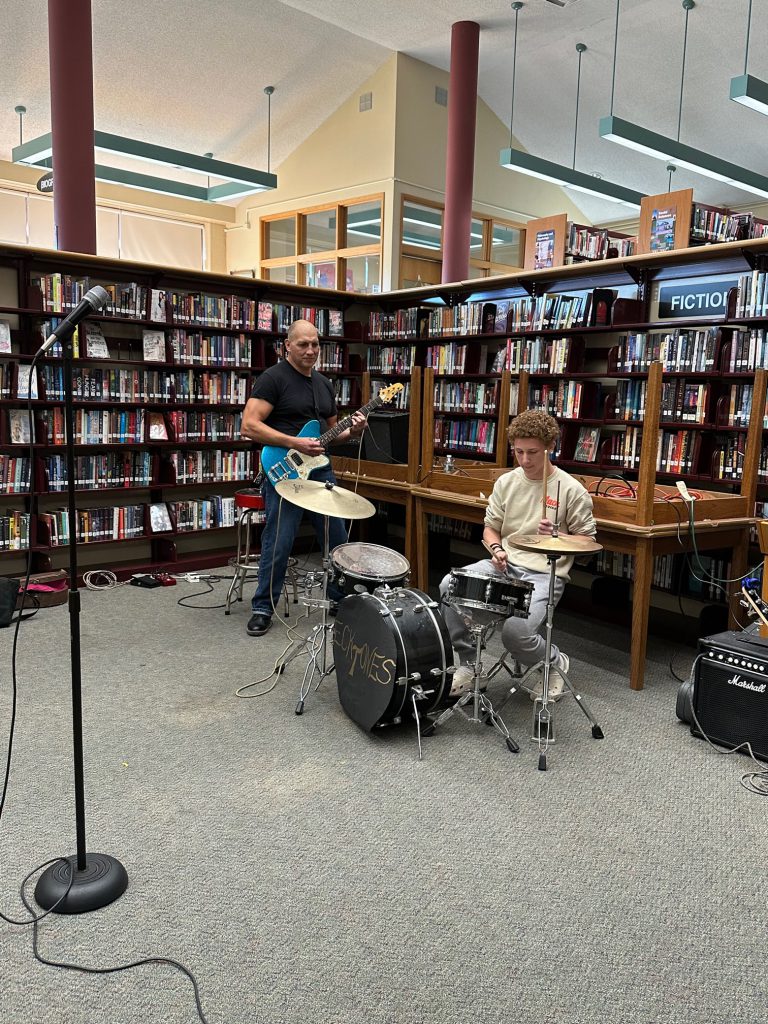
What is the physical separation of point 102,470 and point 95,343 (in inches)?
33.4

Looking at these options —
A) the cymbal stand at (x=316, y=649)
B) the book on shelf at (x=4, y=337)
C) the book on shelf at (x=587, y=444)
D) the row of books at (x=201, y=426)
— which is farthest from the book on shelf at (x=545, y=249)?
the book on shelf at (x=4, y=337)

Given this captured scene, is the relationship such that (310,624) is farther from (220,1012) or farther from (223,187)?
(223,187)

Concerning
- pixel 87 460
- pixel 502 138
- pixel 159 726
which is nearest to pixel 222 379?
pixel 87 460

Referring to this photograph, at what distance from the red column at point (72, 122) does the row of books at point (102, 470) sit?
69.5 inches

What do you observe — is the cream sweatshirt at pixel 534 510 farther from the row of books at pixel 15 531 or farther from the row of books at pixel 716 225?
the row of books at pixel 15 531

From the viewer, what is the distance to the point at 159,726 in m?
3.04

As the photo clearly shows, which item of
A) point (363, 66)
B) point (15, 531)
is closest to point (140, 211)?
point (363, 66)

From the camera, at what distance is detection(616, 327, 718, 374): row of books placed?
4336mm

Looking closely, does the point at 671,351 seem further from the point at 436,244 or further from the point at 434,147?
the point at 434,147

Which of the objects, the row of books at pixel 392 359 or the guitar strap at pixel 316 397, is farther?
the row of books at pixel 392 359

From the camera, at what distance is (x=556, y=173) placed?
7.53m

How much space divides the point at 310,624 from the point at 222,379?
2226 millimetres

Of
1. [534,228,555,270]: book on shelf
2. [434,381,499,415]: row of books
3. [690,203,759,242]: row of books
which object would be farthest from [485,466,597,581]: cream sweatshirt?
[534,228,555,270]: book on shelf

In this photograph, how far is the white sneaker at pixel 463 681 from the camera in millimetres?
3121
